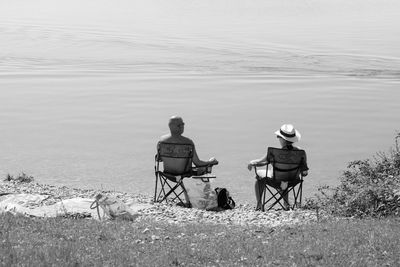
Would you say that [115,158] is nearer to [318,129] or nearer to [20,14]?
[318,129]

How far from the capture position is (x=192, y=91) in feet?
89.1

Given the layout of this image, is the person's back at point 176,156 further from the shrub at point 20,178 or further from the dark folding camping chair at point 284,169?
the shrub at point 20,178

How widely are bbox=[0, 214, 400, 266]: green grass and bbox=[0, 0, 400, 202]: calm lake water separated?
230 inches

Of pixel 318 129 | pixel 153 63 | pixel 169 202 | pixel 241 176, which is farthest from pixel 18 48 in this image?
pixel 169 202

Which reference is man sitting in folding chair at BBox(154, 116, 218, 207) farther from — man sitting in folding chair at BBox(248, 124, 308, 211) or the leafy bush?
the leafy bush

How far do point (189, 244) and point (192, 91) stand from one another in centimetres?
1996

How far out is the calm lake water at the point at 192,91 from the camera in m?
17.1

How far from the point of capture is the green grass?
6.61 metres

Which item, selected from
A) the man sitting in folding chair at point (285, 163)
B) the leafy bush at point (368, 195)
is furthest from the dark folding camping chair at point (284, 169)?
the leafy bush at point (368, 195)

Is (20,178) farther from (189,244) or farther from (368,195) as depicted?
(189,244)

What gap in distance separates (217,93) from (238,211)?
15724 mm

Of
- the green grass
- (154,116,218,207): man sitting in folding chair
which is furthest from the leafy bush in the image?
(154,116,218,207): man sitting in folding chair

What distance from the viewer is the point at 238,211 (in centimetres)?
1097

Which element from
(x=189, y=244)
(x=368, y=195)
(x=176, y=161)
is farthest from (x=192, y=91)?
(x=189, y=244)
